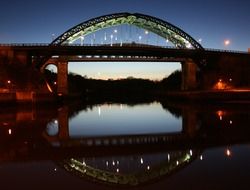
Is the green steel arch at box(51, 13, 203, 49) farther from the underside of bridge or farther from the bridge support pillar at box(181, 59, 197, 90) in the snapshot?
the bridge support pillar at box(181, 59, 197, 90)

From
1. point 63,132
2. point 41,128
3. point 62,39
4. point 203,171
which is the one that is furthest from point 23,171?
point 62,39

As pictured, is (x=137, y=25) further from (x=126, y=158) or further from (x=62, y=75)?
(x=126, y=158)

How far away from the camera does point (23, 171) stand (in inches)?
570

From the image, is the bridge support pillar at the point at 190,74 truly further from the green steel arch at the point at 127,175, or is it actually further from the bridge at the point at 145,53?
the green steel arch at the point at 127,175

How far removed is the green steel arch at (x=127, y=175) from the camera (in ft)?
42.8

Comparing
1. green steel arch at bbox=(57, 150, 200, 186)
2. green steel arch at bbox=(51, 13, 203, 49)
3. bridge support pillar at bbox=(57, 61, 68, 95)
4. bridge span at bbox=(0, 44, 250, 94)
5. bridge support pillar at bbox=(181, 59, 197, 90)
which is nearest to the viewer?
green steel arch at bbox=(57, 150, 200, 186)

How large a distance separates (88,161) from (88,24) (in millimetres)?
71743

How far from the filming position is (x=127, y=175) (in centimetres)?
1377

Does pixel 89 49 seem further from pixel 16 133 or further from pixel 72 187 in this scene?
pixel 72 187

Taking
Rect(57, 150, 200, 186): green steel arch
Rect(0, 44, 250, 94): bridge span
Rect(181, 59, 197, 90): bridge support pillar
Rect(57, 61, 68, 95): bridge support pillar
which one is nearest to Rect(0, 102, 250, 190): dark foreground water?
Rect(57, 150, 200, 186): green steel arch

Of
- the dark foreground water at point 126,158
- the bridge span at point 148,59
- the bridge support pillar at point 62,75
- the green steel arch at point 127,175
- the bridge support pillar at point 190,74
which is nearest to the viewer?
the dark foreground water at point 126,158

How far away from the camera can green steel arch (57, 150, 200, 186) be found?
514 inches

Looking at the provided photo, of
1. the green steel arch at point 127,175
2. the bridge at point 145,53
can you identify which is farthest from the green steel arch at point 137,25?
the green steel arch at point 127,175

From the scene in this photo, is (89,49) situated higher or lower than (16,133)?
higher
